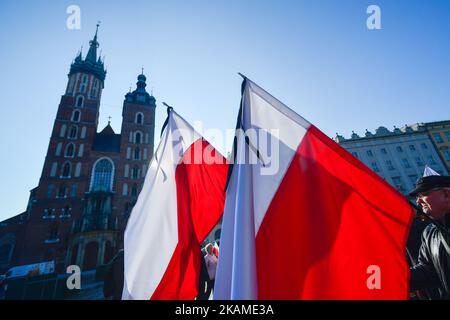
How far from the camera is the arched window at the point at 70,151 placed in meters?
32.0

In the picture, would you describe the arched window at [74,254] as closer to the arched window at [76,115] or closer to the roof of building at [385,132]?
the arched window at [76,115]

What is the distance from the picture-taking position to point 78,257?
2500 centimetres

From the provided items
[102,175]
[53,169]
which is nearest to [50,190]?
[53,169]

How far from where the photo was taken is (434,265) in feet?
8.30

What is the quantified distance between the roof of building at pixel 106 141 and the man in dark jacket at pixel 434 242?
122 ft

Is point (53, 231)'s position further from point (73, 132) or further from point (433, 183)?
point (433, 183)

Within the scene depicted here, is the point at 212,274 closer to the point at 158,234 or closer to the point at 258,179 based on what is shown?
the point at 158,234

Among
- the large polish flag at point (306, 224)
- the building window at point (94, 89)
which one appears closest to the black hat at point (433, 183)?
the large polish flag at point (306, 224)

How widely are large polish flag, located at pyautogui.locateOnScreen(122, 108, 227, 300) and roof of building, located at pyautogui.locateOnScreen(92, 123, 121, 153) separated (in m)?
33.8

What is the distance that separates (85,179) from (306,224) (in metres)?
34.6

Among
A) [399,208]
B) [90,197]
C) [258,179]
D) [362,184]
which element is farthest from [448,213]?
[90,197]

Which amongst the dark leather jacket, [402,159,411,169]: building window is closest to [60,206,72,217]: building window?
the dark leather jacket

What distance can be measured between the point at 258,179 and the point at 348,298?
149 centimetres

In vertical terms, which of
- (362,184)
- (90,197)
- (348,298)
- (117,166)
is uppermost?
(117,166)
